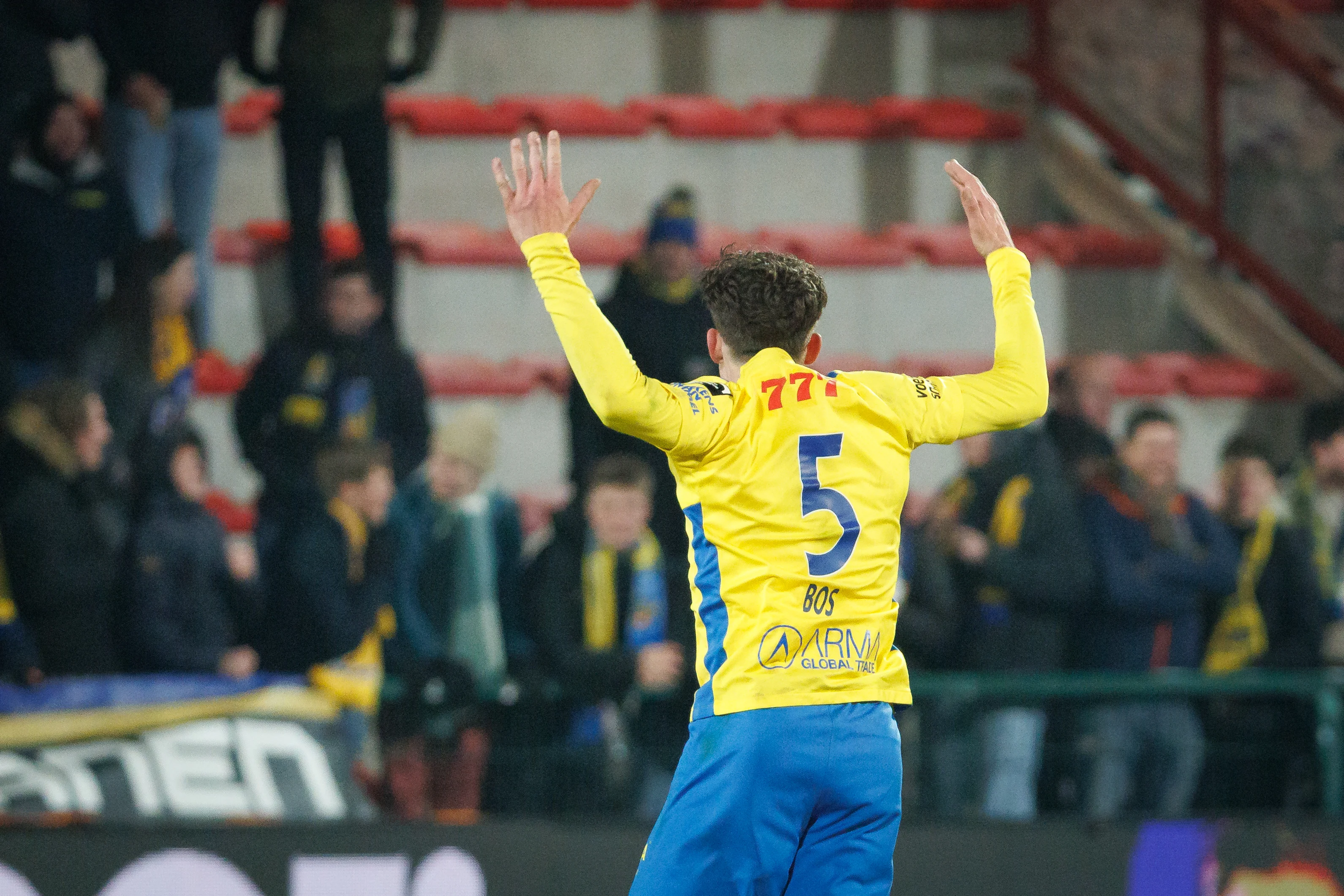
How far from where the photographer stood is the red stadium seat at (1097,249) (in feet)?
27.5

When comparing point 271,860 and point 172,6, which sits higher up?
point 172,6

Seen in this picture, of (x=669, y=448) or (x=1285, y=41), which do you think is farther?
(x=1285, y=41)

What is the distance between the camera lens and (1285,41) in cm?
815

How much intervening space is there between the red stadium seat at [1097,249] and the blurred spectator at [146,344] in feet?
13.9

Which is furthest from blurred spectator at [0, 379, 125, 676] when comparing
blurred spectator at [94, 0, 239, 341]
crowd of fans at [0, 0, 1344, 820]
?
blurred spectator at [94, 0, 239, 341]

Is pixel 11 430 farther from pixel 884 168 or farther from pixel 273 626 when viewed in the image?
pixel 884 168

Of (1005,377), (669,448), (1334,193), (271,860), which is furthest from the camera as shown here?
(1334,193)

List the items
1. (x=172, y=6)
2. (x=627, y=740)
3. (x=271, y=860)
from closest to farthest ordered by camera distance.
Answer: (x=271, y=860), (x=627, y=740), (x=172, y=6)

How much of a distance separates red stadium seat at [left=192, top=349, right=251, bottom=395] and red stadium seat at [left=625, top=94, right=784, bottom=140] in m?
2.42

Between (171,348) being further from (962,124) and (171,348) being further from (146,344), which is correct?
(962,124)

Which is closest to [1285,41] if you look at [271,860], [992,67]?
[992,67]

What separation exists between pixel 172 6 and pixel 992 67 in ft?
14.0

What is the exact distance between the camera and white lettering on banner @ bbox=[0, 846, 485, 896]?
544 centimetres

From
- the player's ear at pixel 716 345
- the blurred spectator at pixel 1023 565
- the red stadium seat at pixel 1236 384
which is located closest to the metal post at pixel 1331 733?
the blurred spectator at pixel 1023 565
